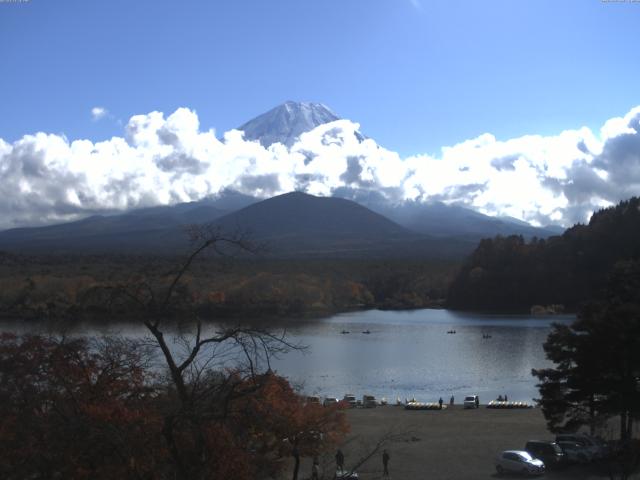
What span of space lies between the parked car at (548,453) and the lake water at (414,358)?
572cm

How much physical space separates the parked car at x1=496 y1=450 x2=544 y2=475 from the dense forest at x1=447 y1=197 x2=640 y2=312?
42.8 m

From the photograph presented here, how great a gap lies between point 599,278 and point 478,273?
33.7ft

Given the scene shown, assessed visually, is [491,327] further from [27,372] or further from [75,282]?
[27,372]

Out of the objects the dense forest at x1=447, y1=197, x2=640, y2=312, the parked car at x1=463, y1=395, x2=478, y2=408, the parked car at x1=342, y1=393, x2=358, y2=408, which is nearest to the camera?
the parked car at x1=463, y1=395, x2=478, y2=408

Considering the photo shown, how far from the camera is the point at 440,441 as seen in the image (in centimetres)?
1380

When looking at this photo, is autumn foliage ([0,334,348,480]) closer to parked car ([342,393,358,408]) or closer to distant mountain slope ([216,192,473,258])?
parked car ([342,393,358,408])

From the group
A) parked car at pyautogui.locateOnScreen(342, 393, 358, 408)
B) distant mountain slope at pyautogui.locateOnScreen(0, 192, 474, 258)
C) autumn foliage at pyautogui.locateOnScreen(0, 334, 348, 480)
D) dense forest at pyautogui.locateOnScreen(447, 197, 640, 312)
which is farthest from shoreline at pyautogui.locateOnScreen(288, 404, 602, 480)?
distant mountain slope at pyautogui.locateOnScreen(0, 192, 474, 258)

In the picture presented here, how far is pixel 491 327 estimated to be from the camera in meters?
42.4

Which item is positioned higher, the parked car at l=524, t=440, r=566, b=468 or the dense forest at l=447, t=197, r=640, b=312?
the dense forest at l=447, t=197, r=640, b=312

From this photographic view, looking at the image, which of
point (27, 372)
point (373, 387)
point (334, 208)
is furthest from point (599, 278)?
point (334, 208)

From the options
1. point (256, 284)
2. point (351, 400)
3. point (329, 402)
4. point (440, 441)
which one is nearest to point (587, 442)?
point (440, 441)

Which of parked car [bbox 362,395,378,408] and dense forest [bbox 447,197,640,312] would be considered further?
dense forest [bbox 447,197,640,312]

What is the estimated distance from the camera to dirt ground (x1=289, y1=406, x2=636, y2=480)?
36.7ft

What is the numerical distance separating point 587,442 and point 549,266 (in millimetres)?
46685
